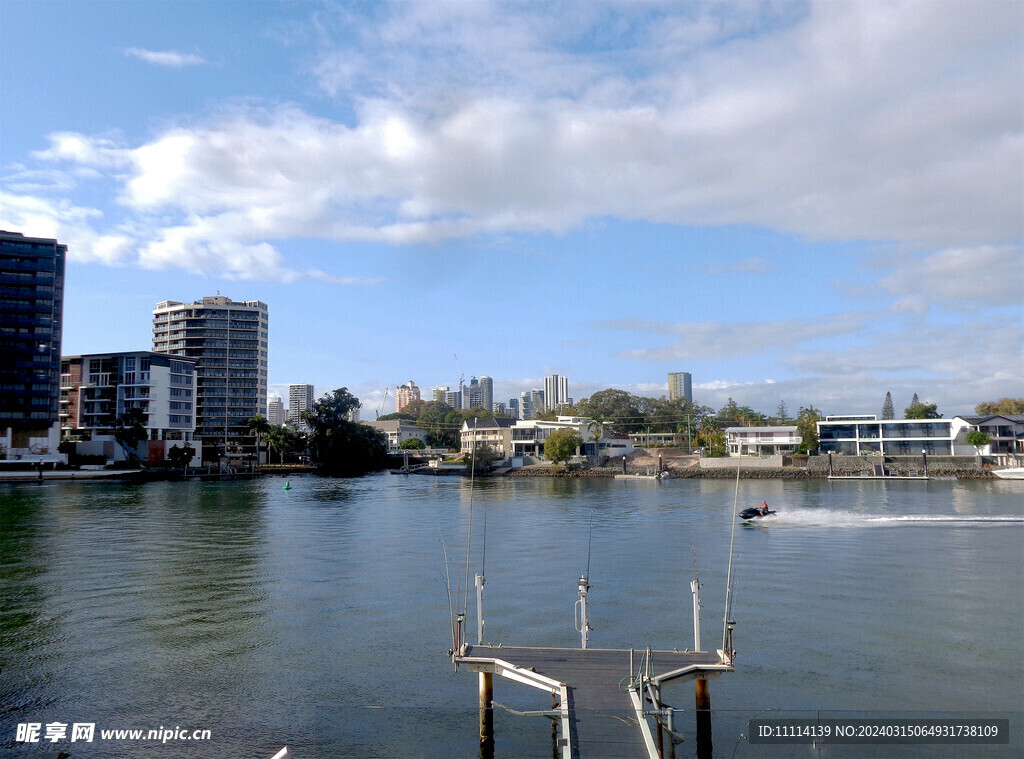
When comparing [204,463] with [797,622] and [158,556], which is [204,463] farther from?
[797,622]

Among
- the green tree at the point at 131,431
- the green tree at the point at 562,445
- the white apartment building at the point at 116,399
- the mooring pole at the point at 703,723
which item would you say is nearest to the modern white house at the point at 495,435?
the green tree at the point at 562,445

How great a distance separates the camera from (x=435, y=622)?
20.6 m

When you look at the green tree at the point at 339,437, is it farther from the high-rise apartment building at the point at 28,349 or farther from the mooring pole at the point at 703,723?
the mooring pole at the point at 703,723

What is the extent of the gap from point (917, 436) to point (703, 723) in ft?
344

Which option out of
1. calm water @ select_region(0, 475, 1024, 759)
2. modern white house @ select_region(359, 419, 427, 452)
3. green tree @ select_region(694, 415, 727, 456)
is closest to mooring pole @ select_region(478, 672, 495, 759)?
calm water @ select_region(0, 475, 1024, 759)

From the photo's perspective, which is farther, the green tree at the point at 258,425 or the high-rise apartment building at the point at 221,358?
the high-rise apartment building at the point at 221,358

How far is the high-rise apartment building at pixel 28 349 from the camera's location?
3890 inches

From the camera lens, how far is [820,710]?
14.0 m

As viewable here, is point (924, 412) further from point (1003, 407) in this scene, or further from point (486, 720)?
point (486, 720)

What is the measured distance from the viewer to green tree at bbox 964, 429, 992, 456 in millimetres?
93000

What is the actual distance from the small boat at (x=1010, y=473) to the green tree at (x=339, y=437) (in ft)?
318

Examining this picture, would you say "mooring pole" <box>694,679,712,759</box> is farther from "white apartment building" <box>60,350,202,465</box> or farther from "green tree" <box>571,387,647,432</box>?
"green tree" <box>571,387,647,432</box>

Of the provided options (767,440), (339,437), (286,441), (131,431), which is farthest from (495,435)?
(131,431)

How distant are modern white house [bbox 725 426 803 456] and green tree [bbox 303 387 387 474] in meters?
64.9
